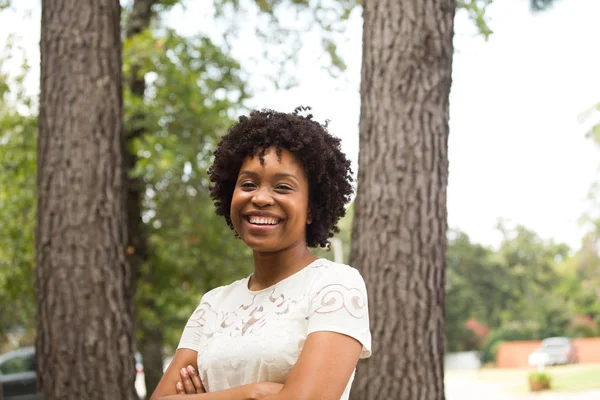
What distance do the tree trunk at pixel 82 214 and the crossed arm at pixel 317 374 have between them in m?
2.81

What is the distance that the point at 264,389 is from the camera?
2275 mm

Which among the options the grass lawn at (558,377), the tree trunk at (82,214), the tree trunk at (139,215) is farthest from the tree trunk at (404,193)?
the grass lawn at (558,377)

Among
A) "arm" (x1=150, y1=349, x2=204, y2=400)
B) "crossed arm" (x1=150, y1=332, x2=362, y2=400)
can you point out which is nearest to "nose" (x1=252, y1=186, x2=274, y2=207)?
"crossed arm" (x1=150, y1=332, x2=362, y2=400)

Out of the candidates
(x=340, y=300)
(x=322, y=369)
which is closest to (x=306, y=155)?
(x=340, y=300)

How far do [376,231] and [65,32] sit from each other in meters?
2.35

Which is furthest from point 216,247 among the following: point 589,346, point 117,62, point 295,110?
point 589,346

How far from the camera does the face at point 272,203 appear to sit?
8.09 ft

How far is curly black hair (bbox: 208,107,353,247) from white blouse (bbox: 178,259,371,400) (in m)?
0.19

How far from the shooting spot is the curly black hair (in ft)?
8.27

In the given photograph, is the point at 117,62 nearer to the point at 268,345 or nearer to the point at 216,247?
the point at 268,345

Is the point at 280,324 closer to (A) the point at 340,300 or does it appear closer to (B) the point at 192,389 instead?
(A) the point at 340,300

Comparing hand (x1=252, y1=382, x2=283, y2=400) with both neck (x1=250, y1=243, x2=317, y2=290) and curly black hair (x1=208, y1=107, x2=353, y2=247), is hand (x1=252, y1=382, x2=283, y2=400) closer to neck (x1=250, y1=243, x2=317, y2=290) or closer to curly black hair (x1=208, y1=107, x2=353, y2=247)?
neck (x1=250, y1=243, x2=317, y2=290)

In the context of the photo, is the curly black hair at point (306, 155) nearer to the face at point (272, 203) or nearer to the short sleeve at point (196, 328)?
the face at point (272, 203)

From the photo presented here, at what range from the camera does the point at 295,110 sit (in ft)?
8.71
